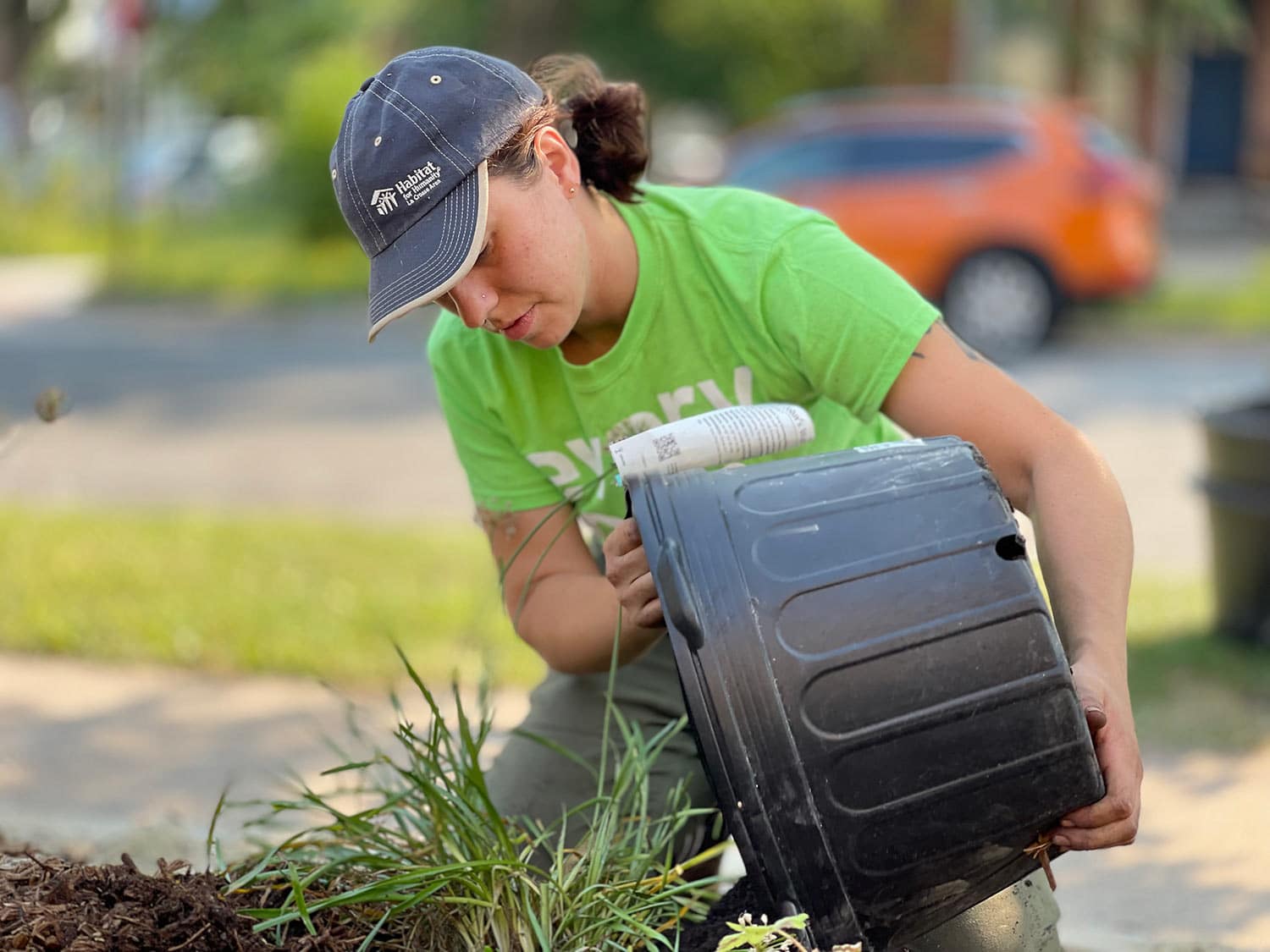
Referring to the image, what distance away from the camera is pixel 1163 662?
433 centimetres

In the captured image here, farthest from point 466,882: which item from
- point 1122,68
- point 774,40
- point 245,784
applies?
point 1122,68

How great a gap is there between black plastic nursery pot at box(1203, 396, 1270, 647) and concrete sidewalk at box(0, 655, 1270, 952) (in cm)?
76

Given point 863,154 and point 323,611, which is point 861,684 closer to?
point 323,611

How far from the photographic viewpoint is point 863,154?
11.4 m

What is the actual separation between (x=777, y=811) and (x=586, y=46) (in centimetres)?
1799

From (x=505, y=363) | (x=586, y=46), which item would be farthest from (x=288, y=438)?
(x=586, y=46)

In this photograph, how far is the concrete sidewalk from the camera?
289 cm

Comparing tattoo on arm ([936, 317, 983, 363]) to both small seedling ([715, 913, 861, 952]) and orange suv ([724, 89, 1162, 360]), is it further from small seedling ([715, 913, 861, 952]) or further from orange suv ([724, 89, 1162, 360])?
orange suv ([724, 89, 1162, 360])

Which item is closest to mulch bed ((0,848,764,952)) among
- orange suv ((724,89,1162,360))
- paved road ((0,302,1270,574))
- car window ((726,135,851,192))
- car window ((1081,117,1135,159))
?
paved road ((0,302,1270,574))

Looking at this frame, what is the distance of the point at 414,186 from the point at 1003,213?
30.8ft

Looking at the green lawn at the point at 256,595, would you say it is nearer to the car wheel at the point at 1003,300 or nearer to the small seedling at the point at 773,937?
the small seedling at the point at 773,937

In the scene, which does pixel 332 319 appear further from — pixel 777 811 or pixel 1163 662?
pixel 777 811

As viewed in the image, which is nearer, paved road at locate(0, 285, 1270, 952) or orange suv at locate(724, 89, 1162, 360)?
paved road at locate(0, 285, 1270, 952)

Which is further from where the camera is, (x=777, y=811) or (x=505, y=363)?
(x=505, y=363)
